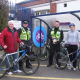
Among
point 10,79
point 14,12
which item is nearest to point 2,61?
point 10,79

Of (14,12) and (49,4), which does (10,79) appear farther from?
(49,4)

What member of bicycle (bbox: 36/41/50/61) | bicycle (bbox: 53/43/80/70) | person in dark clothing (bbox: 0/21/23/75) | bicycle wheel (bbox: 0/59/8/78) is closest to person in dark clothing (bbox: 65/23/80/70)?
bicycle (bbox: 53/43/80/70)

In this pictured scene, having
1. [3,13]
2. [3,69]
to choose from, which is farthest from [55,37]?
[3,13]

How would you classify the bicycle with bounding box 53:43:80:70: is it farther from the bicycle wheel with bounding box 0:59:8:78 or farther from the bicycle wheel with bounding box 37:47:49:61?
the bicycle wheel with bounding box 0:59:8:78

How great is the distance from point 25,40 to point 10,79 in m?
1.52

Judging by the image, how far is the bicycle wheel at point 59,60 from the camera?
169 inches

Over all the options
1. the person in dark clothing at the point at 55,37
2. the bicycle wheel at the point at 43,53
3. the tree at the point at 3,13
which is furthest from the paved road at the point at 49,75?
the tree at the point at 3,13

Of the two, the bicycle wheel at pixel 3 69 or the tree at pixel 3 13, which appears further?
the tree at pixel 3 13

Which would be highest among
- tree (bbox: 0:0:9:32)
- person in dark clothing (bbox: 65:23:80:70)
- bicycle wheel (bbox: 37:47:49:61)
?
tree (bbox: 0:0:9:32)

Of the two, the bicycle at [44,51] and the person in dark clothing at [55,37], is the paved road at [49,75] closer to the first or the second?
the person in dark clothing at [55,37]

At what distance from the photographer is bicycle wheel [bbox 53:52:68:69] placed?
14.1 feet

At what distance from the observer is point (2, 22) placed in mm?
5309

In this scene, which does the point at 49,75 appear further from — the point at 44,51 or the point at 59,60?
the point at 44,51

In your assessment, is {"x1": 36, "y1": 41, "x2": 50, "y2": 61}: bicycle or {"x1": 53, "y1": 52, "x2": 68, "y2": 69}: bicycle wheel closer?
{"x1": 53, "y1": 52, "x2": 68, "y2": 69}: bicycle wheel
